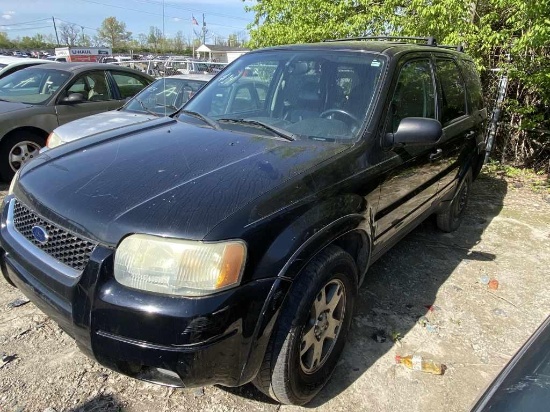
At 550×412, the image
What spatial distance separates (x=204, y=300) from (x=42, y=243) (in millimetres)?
925

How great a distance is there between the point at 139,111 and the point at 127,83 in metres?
1.76

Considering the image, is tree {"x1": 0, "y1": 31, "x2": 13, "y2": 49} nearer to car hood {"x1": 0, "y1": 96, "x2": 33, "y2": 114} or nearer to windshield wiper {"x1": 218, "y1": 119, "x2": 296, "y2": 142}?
car hood {"x1": 0, "y1": 96, "x2": 33, "y2": 114}

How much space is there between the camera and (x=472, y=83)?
15.7ft

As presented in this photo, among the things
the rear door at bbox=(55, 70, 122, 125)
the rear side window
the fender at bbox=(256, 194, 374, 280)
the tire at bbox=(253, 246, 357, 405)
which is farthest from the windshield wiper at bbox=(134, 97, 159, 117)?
the tire at bbox=(253, 246, 357, 405)

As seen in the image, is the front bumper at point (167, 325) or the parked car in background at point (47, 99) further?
the parked car in background at point (47, 99)

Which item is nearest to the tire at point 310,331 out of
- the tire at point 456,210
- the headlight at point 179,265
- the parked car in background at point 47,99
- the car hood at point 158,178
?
the headlight at point 179,265

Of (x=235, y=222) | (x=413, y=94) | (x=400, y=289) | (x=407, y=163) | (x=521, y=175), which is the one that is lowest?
(x=521, y=175)

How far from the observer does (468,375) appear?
2.68 meters

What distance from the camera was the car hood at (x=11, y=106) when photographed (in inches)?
228

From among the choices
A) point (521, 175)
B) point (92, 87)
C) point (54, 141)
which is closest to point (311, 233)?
point (54, 141)

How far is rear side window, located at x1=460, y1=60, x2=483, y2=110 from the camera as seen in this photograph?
4.59 metres

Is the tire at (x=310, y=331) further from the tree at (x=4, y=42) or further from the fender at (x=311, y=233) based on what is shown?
the tree at (x=4, y=42)

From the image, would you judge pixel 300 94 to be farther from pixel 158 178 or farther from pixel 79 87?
pixel 79 87

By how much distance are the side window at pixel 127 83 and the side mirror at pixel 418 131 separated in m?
5.72
